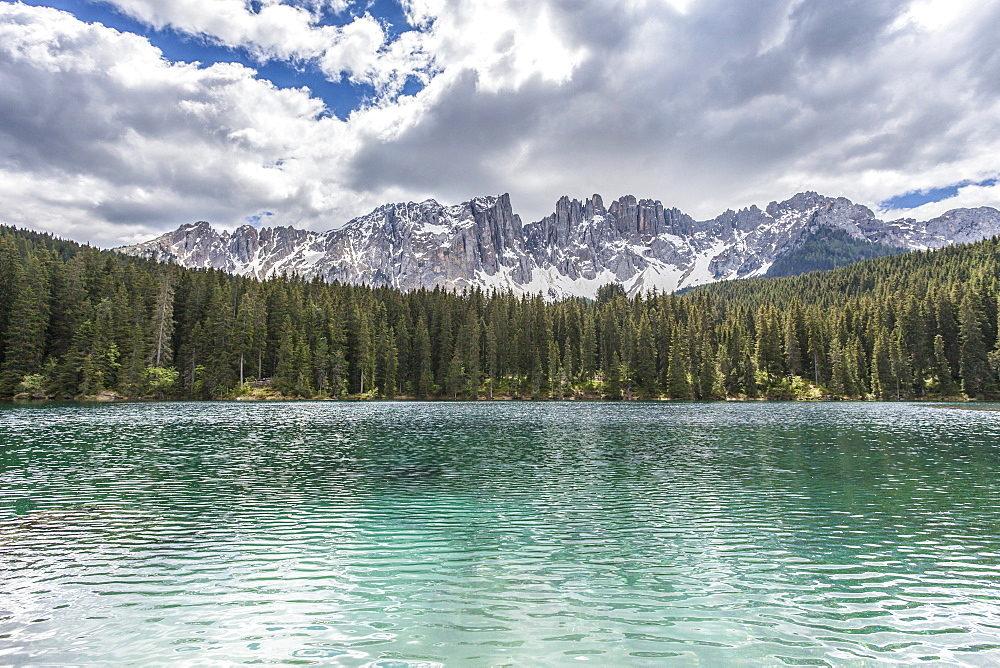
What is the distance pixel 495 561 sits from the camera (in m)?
15.0

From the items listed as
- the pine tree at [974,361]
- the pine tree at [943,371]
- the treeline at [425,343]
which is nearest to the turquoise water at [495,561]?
the treeline at [425,343]

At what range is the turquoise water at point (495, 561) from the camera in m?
10.1

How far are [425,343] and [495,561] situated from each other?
130375 millimetres

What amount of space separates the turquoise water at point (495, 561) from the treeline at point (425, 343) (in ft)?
282

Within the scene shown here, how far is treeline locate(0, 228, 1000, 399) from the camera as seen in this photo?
102 meters

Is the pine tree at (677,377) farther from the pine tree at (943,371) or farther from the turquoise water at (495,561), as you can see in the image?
the turquoise water at (495,561)

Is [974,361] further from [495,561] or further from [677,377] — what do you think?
[495,561]

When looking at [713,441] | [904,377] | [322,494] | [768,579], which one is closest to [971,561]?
[768,579]

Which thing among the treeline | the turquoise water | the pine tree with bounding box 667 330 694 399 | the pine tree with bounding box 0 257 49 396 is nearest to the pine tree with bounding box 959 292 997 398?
the treeline

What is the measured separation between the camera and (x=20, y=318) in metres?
93.8

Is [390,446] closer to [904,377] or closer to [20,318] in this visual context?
[20,318]

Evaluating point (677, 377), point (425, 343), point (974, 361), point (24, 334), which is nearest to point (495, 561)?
point (24, 334)

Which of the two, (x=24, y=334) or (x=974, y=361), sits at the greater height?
(x=24, y=334)

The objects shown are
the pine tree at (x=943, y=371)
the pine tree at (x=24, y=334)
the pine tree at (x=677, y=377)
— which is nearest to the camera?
the pine tree at (x=24, y=334)
